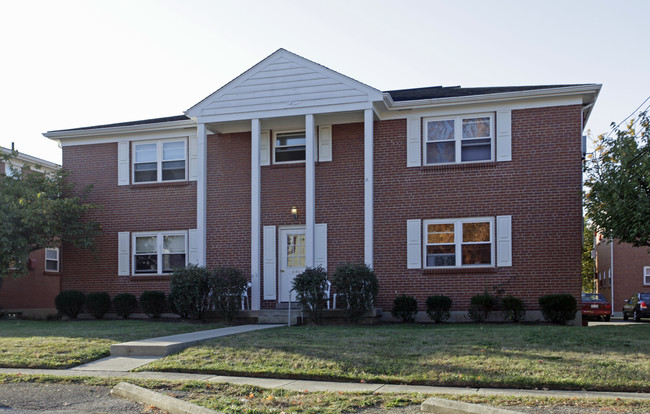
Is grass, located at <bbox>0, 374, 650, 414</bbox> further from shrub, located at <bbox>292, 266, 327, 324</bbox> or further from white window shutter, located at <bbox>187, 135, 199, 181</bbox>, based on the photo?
white window shutter, located at <bbox>187, 135, 199, 181</bbox>

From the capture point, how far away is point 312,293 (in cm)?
1513

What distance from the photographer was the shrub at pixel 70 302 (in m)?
18.5

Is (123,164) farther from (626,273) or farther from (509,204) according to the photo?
(626,273)

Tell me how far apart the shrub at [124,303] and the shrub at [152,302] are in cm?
60

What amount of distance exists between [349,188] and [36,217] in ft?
28.1

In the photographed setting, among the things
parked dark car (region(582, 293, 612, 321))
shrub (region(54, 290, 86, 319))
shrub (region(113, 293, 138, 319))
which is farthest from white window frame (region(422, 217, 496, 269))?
parked dark car (region(582, 293, 612, 321))

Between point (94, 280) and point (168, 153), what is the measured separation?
448 cm

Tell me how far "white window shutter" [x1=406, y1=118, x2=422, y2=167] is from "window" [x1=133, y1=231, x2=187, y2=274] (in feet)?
22.8

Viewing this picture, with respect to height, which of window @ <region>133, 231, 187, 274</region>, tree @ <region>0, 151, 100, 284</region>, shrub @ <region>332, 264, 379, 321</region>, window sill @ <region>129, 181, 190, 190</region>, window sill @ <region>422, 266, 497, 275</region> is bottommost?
shrub @ <region>332, 264, 379, 321</region>

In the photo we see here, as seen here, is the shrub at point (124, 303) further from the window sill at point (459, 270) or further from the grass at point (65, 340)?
the window sill at point (459, 270)

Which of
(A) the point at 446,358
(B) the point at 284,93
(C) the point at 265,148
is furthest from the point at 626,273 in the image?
(A) the point at 446,358

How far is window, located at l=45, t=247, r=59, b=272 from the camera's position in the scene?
83.7 ft

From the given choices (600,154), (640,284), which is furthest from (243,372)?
(640,284)

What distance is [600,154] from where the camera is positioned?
1498 cm
